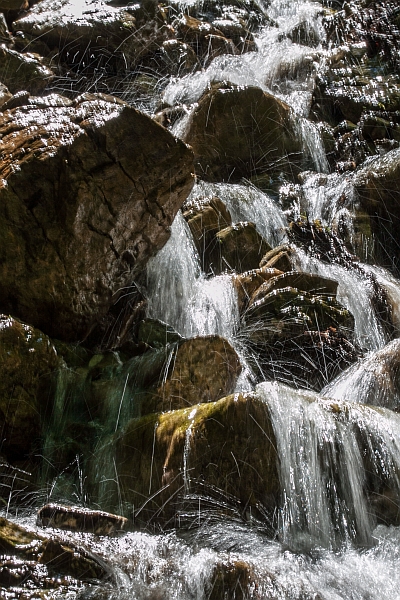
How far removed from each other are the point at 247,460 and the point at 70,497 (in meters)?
1.00

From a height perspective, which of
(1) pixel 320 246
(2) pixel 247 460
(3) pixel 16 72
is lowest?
(1) pixel 320 246

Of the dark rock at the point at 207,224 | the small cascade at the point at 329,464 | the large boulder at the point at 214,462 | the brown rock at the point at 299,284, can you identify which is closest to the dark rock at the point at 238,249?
the dark rock at the point at 207,224

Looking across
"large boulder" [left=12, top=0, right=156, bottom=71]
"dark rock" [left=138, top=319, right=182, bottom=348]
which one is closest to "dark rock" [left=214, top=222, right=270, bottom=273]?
"dark rock" [left=138, top=319, right=182, bottom=348]

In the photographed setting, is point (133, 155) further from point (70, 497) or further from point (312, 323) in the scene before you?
point (70, 497)

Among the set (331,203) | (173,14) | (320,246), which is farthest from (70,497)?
(173,14)

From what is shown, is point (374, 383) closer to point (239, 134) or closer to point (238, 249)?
point (238, 249)

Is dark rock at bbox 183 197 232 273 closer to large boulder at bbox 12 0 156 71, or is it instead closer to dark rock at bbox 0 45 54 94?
dark rock at bbox 0 45 54 94

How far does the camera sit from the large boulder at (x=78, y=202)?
446cm

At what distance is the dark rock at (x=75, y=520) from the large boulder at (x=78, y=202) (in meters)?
1.58

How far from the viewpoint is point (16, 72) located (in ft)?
29.4

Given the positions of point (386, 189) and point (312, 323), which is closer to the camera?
point (312, 323)

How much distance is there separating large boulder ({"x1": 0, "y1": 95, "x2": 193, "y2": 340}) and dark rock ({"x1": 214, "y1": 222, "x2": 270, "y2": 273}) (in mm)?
1367

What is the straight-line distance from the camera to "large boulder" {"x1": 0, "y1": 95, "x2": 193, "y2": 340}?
175 inches

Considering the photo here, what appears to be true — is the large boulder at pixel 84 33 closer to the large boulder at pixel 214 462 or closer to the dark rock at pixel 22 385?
the dark rock at pixel 22 385
